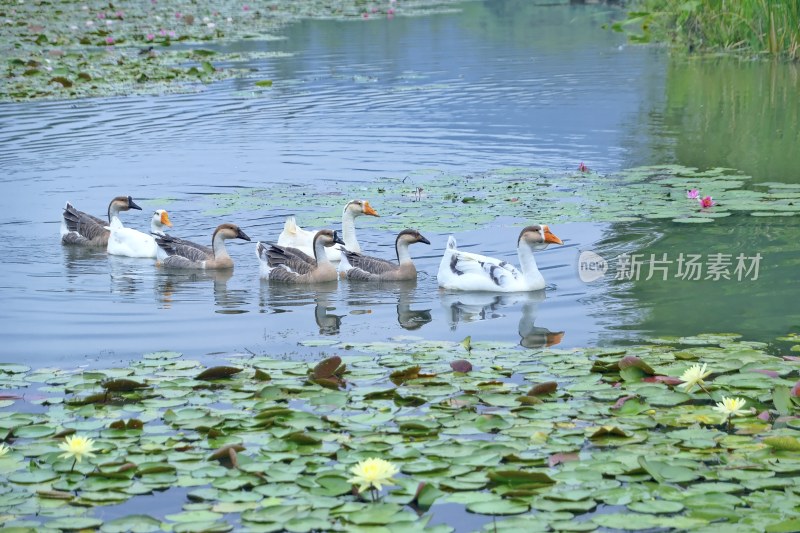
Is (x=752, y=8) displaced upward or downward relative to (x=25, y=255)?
upward

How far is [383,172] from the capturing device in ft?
48.3

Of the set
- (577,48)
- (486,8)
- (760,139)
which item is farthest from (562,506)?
(486,8)

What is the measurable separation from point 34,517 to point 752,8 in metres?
19.9

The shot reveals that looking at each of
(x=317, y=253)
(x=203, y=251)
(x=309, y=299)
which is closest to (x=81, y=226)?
(x=203, y=251)

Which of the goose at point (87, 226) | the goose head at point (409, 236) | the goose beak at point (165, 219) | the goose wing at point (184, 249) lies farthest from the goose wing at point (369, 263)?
the goose at point (87, 226)

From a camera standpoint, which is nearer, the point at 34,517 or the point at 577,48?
the point at 34,517

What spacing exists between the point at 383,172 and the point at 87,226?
3.95 m

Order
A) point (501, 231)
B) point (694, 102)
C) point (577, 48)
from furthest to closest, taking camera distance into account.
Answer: point (577, 48)
point (694, 102)
point (501, 231)

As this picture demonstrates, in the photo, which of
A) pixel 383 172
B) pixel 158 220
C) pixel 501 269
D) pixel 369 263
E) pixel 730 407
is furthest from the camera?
pixel 383 172

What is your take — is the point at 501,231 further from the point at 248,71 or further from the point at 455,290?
the point at 248,71

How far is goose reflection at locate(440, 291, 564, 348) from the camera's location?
8.54m

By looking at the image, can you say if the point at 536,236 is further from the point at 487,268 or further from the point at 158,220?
the point at 158,220

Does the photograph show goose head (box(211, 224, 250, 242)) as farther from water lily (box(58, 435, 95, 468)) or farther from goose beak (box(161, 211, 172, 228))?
water lily (box(58, 435, 95, 468))

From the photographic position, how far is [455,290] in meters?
10.2
